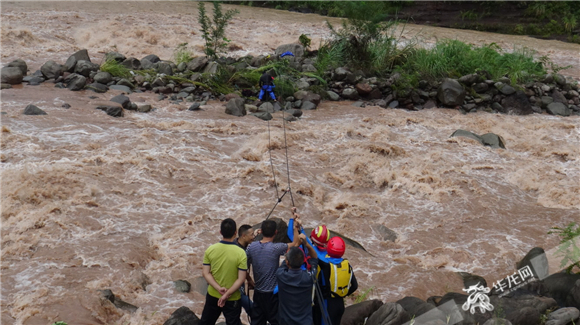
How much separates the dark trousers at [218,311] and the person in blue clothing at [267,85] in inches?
320

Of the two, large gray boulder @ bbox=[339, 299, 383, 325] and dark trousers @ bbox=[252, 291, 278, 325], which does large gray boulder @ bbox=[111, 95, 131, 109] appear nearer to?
dark trousers @ bbox=[252, 291, 278, 325]

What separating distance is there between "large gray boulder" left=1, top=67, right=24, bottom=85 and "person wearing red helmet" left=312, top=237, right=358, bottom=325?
10.4m

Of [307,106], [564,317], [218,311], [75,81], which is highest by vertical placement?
[564,317]

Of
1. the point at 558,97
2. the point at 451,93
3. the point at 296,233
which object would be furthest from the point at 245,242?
the point at 558,97

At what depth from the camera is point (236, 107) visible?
1145 centimetres

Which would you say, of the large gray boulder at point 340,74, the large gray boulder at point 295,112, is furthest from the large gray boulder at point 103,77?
the large gray boulder at point 340,74

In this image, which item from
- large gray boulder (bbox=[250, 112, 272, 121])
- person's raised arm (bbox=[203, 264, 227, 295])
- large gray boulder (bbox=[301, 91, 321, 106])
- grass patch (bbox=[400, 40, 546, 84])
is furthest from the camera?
grass patch (bbox=[400, 40, 546, 84])

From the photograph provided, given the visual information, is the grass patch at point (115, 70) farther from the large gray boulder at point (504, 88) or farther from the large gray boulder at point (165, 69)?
the large gray boulder at point (504, 88)

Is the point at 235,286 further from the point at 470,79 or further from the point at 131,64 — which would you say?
the point at 470,79

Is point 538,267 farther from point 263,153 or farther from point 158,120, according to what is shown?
point 158,120

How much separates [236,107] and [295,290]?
8094 millimetres

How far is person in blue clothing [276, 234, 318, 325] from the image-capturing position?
146 inches

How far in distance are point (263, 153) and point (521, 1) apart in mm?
20405

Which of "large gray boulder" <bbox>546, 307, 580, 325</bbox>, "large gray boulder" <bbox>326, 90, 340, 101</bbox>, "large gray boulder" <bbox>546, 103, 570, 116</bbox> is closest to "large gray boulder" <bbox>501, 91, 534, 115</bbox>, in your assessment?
"large gray boulder" <bbox>546, 103, 570, 116</bbox>
